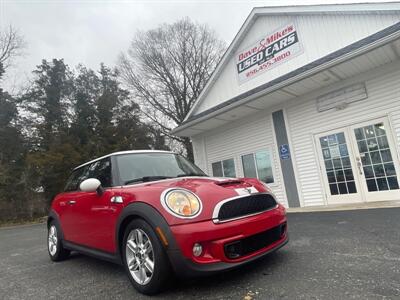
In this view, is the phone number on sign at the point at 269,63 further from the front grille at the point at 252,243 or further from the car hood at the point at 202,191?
the front grille at the point at 252,243

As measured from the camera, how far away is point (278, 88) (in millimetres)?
7754

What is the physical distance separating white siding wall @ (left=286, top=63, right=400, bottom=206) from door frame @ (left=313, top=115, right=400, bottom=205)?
0.06 meters

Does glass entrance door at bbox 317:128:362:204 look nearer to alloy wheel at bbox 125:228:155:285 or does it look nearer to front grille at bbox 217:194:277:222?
front grille at bbox 217:194:277:222

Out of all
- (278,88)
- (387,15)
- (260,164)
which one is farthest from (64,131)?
(387,15)

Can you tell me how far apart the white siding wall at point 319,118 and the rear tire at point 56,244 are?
23.0 feet

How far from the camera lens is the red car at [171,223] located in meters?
2.28

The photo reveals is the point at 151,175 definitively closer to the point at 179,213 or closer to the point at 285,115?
the point at 179,213

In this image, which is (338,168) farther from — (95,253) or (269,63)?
(95,253)

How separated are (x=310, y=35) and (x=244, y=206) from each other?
332 inches

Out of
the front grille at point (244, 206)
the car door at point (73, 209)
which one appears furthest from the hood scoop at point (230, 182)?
the car door at point (73, 209)

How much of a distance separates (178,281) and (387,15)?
8443mm

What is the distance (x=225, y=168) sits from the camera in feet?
37.2

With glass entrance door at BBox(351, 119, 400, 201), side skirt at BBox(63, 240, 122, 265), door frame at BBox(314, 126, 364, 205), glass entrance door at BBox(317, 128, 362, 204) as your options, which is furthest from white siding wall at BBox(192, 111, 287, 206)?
side skirt at BBox(63, 240, 122, 265)

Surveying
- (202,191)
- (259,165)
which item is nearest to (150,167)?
(202,191)
